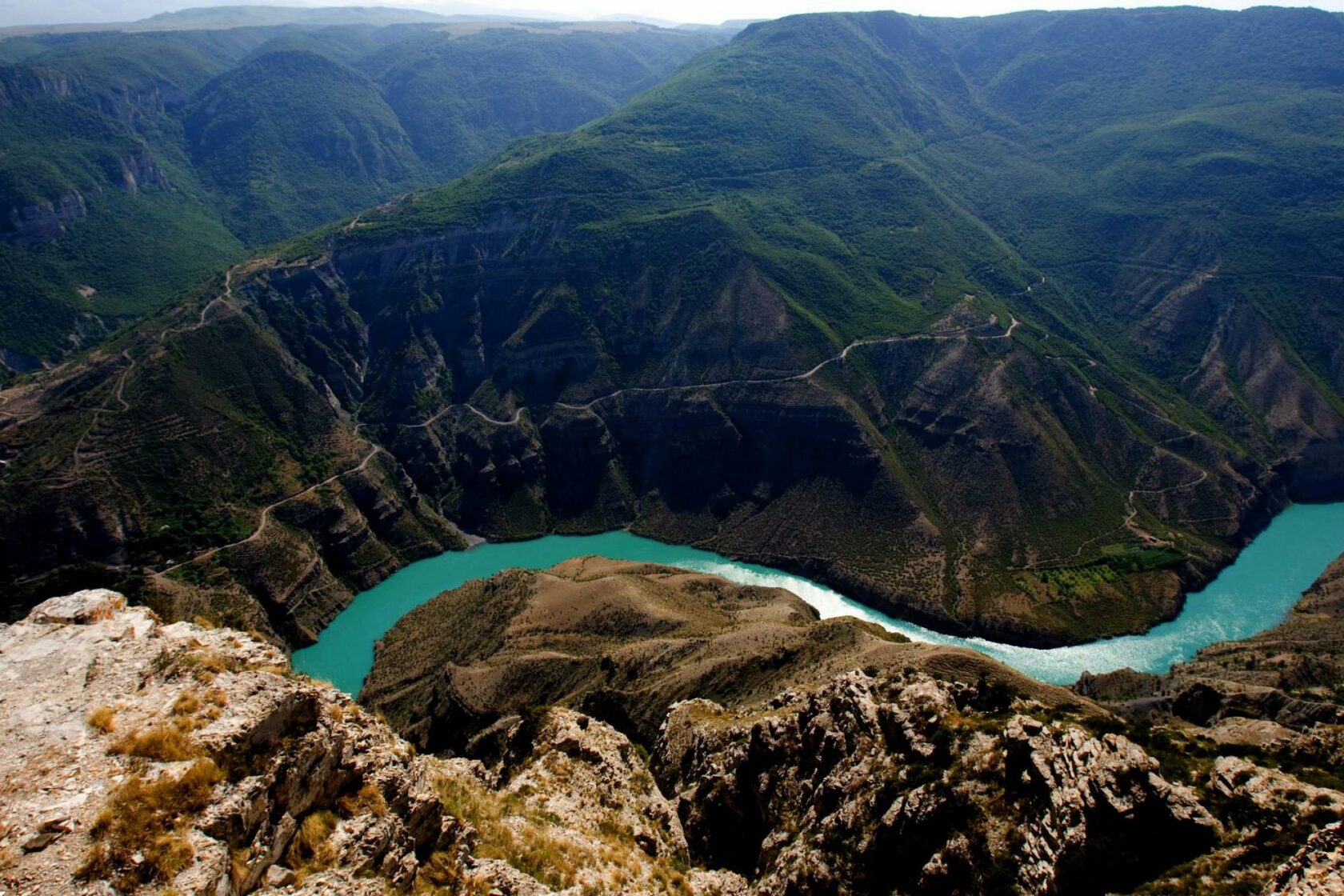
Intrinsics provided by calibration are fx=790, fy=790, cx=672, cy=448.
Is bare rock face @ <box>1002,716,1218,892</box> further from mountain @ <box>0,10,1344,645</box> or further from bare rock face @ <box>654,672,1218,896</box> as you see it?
mountain @ <box>0,10,1344,645</box>

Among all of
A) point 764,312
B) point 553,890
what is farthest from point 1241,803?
point 764,312

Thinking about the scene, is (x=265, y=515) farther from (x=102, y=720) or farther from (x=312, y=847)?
(x=312, y=847)

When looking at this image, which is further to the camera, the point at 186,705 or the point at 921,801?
the point at 921,801

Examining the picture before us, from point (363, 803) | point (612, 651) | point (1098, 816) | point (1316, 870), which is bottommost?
point (612, 651)

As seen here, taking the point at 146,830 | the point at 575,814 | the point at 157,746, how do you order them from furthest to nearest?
the point at 575,814, the point at 157,746, the point at 146,830

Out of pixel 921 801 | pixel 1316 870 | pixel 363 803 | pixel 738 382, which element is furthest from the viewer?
pixel 738 382

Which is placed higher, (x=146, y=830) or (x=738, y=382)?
(x=146, y=830)

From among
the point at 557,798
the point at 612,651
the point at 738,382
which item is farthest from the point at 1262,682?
the point at 738,382
